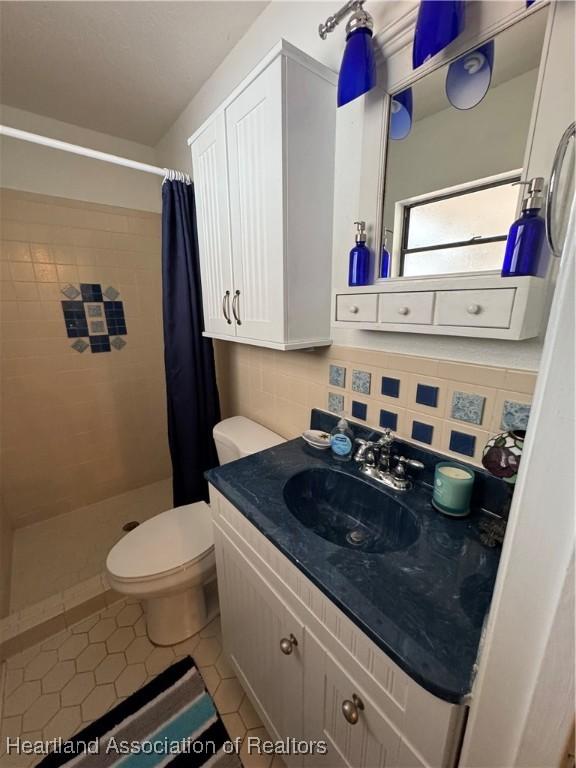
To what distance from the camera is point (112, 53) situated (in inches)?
47.4

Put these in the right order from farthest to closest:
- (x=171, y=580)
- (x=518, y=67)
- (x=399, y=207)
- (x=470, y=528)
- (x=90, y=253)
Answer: (x=90, y=253)
(x=171, y=580)
(x=399, y=207)
(x=470, y=528)
(x=518, y=67)

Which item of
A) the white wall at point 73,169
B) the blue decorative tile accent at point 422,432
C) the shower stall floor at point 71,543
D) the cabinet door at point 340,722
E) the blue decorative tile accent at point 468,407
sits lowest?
the shower stall floor at point 71,543

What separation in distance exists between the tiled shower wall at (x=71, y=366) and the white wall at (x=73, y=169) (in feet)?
0.20

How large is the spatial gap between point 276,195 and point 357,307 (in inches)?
16.2

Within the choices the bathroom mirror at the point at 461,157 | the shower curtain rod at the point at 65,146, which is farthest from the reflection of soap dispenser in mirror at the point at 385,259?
the shower curtain rod at the point at 65,146

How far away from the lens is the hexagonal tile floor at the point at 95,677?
104 cm

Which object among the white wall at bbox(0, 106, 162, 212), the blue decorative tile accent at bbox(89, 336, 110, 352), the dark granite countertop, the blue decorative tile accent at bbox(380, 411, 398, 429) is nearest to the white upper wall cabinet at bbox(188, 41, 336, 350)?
the blue decorative tile accent at bbox(380, 411, 398, 429)

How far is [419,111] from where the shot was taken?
77cm

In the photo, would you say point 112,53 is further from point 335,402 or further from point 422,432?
point 422,432

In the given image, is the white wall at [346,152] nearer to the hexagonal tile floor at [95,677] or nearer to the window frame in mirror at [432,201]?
the window frame in mirror at [432,201]

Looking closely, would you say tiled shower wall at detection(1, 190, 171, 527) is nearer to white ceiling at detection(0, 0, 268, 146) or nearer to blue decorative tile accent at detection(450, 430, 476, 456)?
white ceiling at detection(0, 0, 268, 146)

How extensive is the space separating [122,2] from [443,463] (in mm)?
1780

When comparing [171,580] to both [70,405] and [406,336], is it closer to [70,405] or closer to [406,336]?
[406,336]

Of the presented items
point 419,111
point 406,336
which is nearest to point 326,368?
point 406,336
